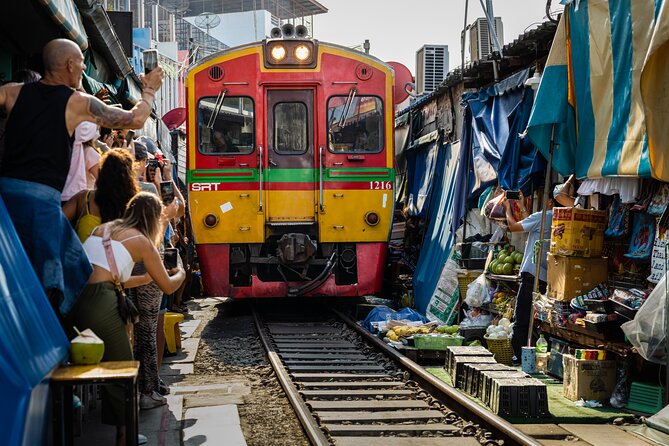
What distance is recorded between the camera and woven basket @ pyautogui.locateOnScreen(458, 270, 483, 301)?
11.0 meters

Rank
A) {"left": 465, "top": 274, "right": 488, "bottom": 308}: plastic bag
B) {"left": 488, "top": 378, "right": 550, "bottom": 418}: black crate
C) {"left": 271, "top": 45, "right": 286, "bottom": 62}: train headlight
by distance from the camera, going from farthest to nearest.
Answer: {"left": 271, "top": 45, "right": 286, "bottom": 62}: train headlight
{"left": 465, "top": 274, "right": 488, "bottom": 308}: plastic bag
{"left": 488, "top": 378, "right": 550, "bottom": 418}: black crate

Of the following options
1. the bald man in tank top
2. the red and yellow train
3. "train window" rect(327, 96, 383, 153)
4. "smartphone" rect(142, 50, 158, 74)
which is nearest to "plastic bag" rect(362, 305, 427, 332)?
the red and yellow train

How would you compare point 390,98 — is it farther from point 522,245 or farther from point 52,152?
point 52,152

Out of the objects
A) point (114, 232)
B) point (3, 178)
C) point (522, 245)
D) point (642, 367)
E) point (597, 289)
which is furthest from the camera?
point (522, 245)

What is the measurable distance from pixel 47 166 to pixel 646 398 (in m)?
4.69

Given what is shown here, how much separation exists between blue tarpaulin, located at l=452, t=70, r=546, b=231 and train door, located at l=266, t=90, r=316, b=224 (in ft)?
6.74

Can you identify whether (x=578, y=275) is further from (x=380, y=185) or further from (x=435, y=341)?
(x=380, y=185)

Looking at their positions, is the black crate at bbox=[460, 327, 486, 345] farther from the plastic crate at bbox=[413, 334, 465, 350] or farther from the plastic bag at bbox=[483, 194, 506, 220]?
the plastic bag at bbox=[483, 194, 506, 220]

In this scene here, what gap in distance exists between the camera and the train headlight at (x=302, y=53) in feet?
38.8

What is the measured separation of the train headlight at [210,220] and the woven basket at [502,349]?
14.0 ft

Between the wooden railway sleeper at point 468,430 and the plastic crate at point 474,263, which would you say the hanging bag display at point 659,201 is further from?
the plastic crate at point 474,263

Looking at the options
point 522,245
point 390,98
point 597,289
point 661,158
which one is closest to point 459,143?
point 390,98

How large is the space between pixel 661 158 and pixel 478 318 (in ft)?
13.1

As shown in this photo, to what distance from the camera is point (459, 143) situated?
13070 mm
